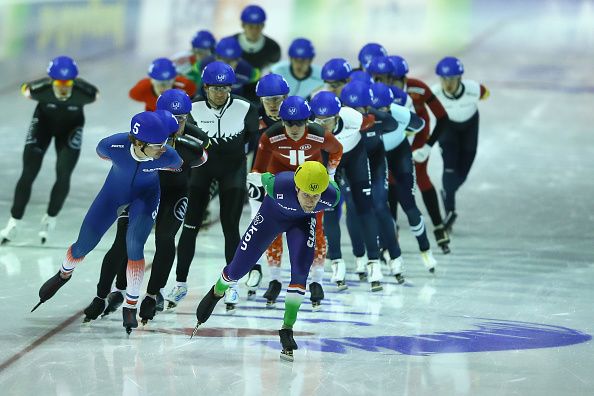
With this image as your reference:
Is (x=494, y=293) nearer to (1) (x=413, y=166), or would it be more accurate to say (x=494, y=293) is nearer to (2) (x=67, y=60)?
(1) (x=413, y=166)

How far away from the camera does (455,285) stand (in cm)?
771

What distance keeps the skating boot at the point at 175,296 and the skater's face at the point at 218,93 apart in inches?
53.8

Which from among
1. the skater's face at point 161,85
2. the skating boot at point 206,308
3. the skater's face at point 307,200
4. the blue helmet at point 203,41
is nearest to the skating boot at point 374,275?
the skating boot at point 206,308

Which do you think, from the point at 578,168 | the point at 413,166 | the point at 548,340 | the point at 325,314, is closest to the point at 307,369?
the point at 325,314

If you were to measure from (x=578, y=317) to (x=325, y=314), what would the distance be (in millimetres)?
1824

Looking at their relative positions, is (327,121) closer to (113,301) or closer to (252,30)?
(113,301)

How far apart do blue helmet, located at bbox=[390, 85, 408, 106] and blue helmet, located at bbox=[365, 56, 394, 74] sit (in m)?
0.15

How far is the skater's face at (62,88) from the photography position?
323 inches

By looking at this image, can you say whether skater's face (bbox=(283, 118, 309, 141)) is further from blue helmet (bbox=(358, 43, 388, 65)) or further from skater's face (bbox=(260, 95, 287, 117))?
blue helmet (bbox=(358, 43, 388, 65))

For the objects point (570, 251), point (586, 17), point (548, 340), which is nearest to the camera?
point (548, 340)

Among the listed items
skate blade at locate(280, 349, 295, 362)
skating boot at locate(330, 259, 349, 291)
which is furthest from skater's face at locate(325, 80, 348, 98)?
skate blade at locate(280, 349, 295, 362)

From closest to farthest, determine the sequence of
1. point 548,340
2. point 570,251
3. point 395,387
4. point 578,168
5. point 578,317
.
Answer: point 395,387 < point 548,340 < point 578,317 < point 570,251 < point 578,168

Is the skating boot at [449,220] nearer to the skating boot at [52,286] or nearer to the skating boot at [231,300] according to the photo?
the skating boot at [231,300]

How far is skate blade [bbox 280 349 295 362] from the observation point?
5.76 m
